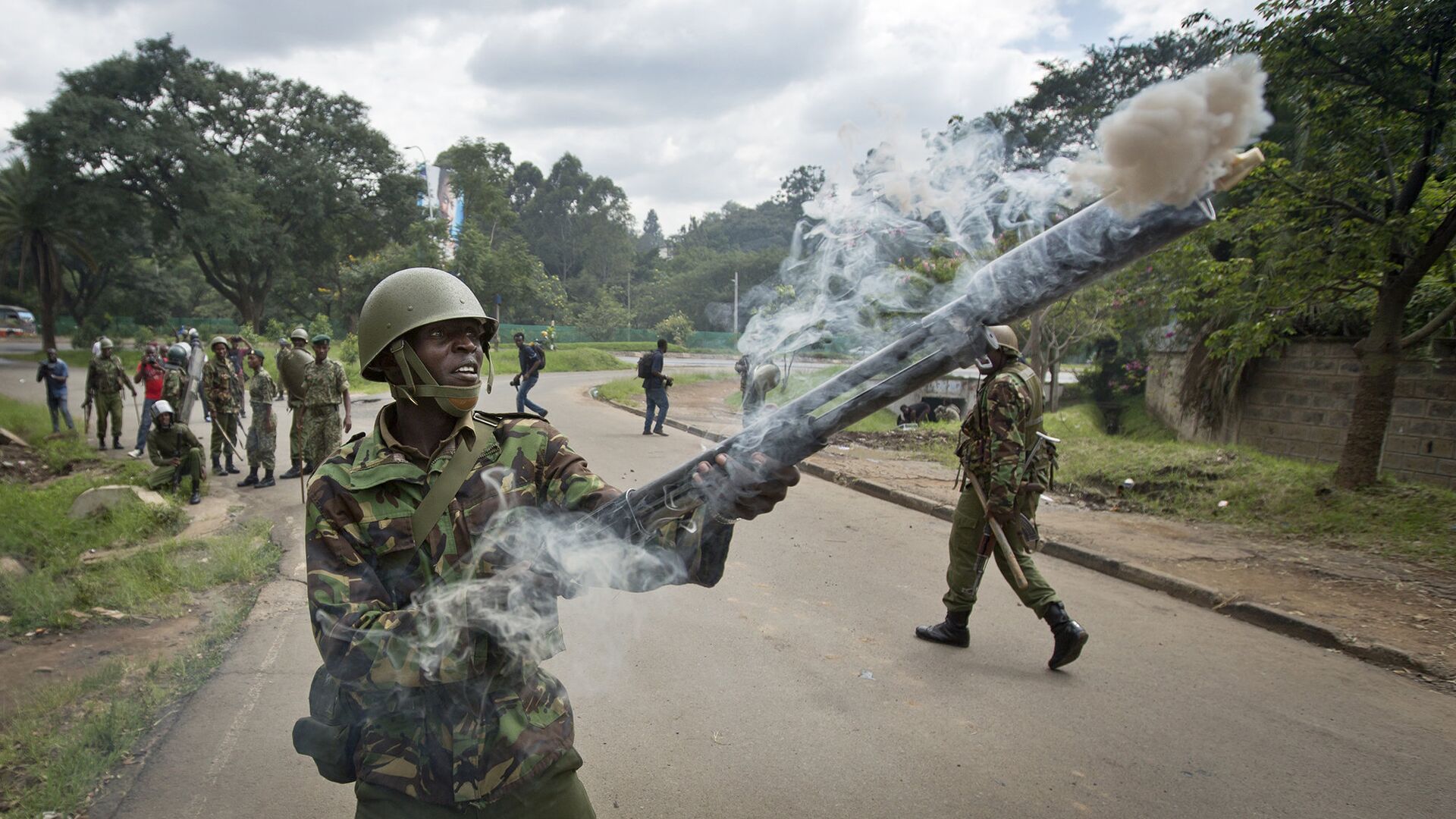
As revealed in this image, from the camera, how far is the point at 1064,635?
453 centimetres

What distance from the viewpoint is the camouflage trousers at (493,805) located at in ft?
5.80

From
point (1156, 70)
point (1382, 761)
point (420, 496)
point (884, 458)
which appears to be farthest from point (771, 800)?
point (1156, 70)

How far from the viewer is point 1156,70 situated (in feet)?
36.3

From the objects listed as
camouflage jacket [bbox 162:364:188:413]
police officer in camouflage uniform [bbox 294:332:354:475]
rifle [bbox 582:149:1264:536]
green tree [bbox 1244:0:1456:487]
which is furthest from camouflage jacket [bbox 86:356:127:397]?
green tree [bbox 1244:0:1456:487]

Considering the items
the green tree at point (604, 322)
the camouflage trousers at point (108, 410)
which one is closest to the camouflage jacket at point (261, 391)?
the camouflage trousers at point (108, 410)

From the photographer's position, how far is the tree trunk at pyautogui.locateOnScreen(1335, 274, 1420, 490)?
7629 millimetres

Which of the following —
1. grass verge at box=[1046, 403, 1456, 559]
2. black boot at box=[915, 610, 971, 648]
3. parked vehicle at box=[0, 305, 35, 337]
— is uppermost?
grass verge at box=[1046, 403, 1456, 559]

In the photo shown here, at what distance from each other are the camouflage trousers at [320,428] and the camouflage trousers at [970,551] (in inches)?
281

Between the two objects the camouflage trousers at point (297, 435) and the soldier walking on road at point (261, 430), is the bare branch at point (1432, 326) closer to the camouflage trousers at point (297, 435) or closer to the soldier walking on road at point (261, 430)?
the camouflage trousers at point (297, 435)

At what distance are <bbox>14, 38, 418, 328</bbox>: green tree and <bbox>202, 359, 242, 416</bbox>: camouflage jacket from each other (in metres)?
28.5

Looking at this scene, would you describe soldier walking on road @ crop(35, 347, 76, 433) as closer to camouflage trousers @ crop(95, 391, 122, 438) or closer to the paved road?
camouflage trousers @ crop(95, 391, 122, 438)

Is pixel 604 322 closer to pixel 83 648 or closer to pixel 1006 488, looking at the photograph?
pixel 83 648

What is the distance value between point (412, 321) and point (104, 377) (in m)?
13.8

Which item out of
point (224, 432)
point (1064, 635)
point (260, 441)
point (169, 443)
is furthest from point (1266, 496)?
point (224, 432)
